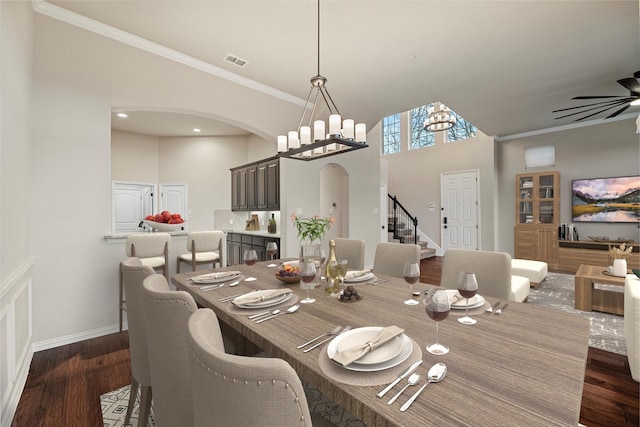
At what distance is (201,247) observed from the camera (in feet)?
10.8

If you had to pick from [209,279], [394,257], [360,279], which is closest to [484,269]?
[394,257]

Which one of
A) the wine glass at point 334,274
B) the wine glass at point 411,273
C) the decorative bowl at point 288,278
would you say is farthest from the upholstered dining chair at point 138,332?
the wine glass at point 411,273

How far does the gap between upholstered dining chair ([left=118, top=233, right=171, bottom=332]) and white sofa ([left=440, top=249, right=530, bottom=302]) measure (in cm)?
271

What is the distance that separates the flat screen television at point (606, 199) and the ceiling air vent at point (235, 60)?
6.55m

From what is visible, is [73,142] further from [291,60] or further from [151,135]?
[151,135]

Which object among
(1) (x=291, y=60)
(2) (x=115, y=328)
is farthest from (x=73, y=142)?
(1) (x=291, y=60)

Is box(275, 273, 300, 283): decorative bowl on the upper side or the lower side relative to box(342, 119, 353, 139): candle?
lower

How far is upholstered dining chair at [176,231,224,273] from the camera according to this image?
129 inches

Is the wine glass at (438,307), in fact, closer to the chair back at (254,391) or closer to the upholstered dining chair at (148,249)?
the chair back at (254,391)

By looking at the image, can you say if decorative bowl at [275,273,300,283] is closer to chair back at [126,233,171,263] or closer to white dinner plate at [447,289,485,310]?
white dinner plate at [447,289,485,310]

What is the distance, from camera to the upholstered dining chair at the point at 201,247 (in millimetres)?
3273

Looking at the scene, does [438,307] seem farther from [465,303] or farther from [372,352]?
[465,303]

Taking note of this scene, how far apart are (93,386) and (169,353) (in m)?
1.66

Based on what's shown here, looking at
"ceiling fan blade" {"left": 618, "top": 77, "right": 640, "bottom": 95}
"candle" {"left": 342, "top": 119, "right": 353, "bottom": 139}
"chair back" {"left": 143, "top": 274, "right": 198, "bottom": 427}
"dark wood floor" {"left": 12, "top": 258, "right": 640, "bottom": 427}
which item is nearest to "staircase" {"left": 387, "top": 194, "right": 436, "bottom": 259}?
"ceiling fan blade" {"left": 618, "top": 77, "right": 640, "bottom": 95}
